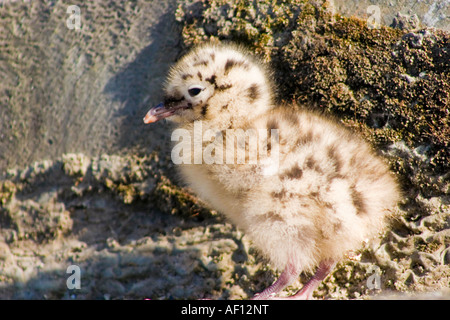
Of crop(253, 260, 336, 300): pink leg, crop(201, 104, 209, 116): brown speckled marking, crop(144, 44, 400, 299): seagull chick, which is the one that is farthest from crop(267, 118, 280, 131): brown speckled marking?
crop(253, 260, 336, 300): pink leg

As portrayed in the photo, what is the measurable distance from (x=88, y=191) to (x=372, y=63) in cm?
255

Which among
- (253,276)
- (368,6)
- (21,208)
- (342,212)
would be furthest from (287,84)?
(21,208)

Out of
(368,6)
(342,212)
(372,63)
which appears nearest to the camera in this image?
(342,212)

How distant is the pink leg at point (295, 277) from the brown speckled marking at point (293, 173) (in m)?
0.67

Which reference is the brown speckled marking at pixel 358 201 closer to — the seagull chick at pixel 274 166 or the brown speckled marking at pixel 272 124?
the seagull chick at pixel 274 166

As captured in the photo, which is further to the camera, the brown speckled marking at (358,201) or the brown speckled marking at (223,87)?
the brown speckled marking at (223,87)

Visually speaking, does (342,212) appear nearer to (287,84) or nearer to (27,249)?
(287,84)

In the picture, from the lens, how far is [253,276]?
3.28 metres

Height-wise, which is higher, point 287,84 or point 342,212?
point 287,84

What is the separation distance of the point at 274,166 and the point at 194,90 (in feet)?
2.61

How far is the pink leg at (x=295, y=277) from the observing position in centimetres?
293

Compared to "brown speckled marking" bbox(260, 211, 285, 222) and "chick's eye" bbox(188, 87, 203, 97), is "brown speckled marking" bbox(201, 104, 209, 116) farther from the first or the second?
"brown speckled marking" bbox(260, 211, 285, 222)

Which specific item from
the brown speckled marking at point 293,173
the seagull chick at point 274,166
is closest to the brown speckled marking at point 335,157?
the seagull chick at point 274,166

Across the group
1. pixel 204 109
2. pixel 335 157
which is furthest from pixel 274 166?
pixel 204 109
